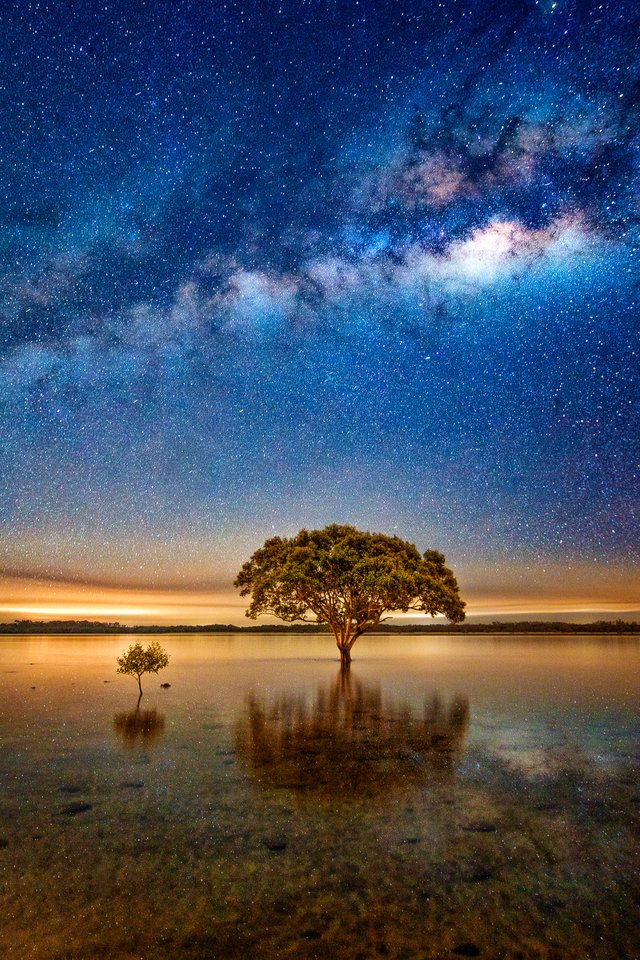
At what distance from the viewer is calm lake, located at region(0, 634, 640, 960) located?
20.6ft

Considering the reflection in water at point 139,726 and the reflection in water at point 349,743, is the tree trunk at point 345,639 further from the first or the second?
the reflection in water at point 139,726

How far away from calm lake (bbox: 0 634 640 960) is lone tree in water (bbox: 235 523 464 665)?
1932cm

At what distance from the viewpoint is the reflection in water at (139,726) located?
54.1ft

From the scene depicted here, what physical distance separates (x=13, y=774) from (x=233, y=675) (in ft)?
83.1

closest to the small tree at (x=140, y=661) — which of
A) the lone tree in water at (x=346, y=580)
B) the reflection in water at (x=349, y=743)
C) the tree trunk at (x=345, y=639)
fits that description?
the reflection in water at (x=349, y=743)

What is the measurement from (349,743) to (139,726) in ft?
27.5

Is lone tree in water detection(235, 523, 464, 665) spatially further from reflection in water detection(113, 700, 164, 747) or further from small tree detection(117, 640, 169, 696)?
reflection in water detection(113, 700, 164, 747)

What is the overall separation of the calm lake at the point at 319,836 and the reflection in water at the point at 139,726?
17 cm

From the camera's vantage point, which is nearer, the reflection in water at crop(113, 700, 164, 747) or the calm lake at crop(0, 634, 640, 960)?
the calm lake at crop(0, 634, 640, 960)

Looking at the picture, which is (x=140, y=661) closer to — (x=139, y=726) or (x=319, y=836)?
(x=139, y=726)

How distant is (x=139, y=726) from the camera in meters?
18.8

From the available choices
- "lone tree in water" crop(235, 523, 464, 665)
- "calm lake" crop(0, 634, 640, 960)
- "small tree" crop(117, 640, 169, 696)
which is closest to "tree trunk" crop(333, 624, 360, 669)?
"lone tree in water" crop(235, 523, 464, 665)

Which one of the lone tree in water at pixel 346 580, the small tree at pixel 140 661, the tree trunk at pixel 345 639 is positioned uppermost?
the lone tree in water at pixel 346 580

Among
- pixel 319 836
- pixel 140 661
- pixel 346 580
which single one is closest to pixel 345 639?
pixel 346 580
